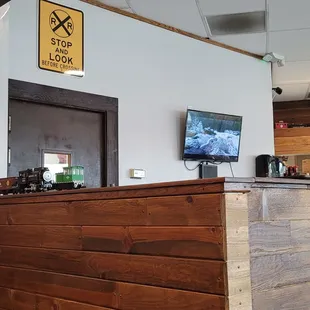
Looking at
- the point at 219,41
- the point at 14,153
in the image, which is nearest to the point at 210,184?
the point at 14,153

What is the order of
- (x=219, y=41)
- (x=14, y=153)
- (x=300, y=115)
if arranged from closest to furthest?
(x=14, y=153)
(x=219, y=41)
(x=300, y=115)

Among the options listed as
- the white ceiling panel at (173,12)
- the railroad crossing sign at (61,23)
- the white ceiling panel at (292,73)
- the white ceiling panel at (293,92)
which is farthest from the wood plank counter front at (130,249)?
the white ceiling panel at (293,92)

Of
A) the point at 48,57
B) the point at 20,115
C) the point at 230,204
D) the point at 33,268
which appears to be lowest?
the point at 33,268

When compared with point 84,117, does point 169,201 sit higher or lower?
lower

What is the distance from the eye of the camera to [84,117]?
385 centimetres

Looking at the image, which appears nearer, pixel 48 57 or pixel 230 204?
pixel 230 204

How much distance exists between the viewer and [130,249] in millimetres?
1579

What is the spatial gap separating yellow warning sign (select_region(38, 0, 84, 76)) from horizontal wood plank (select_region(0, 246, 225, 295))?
1.88 m

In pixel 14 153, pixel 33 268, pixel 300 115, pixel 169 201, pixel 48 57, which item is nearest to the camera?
pixel 169 201

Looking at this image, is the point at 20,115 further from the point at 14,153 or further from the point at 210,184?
the point at 210,184

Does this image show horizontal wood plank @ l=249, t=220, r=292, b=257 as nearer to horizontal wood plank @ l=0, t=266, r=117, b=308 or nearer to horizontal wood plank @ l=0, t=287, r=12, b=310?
horizontal wood plank @ l=0, t=266, r=117, b=308

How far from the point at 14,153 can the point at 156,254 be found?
2142 mm

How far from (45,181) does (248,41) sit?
11.1 feet

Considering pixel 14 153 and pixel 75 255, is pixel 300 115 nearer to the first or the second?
pixel 14 153
